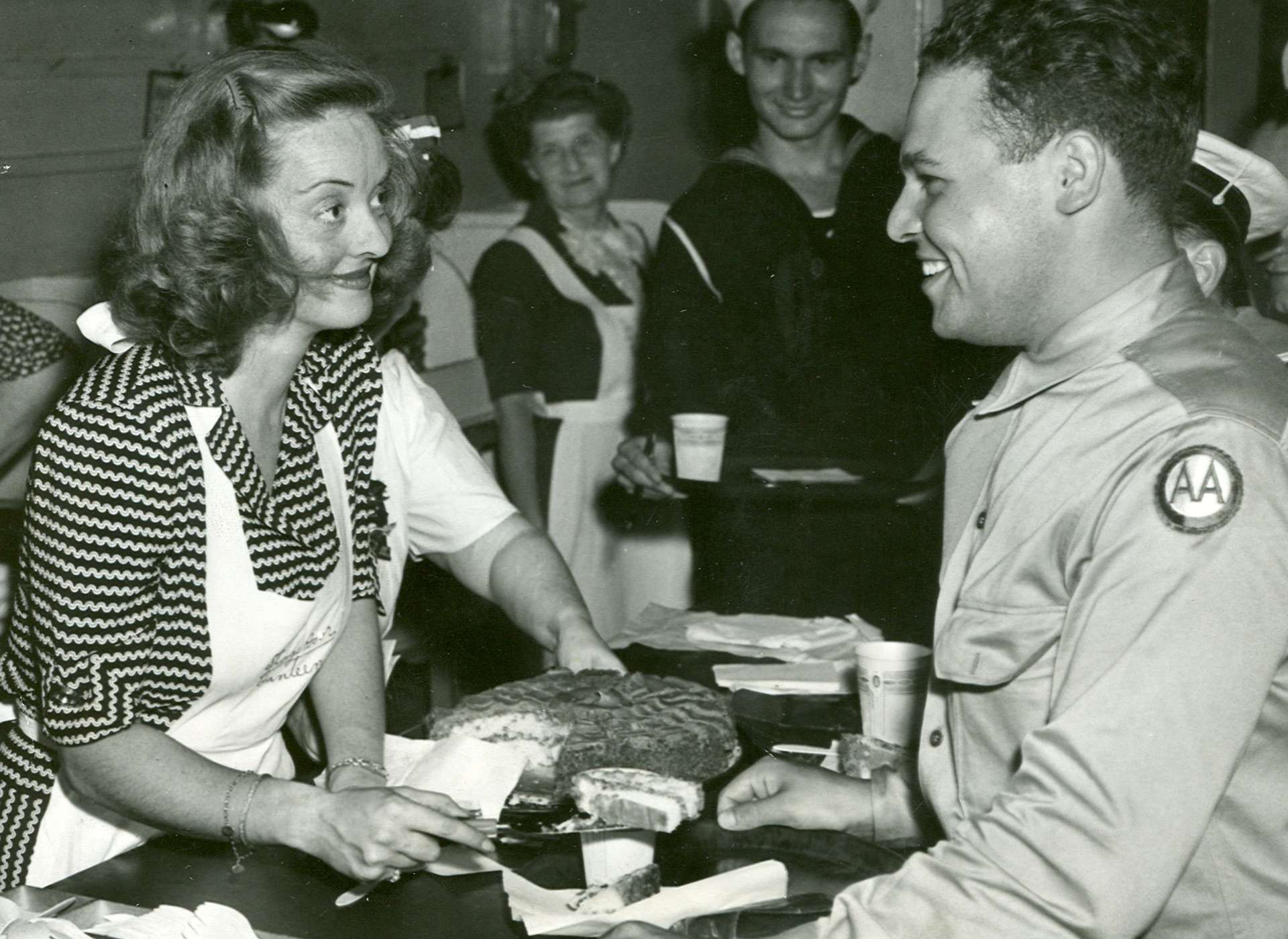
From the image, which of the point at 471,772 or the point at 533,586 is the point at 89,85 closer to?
the point at 533,586

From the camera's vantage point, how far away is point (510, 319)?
4648 mm

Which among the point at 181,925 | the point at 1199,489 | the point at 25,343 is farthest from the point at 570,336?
the point at 1199,489

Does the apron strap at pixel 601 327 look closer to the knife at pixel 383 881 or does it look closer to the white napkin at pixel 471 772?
the white napkin at pixel 471 772

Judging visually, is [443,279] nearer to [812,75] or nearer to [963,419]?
[812,75]

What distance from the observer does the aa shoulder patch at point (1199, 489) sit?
1117 millimetres

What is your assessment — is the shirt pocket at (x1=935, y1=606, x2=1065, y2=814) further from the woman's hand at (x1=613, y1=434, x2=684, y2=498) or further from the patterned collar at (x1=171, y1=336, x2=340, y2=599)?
the woman's hand at (x1=613, y1=434, x2=684, y2=498)

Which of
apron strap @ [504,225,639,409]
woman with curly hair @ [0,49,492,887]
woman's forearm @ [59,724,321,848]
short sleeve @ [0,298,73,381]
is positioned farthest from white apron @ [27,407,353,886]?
apron strap @ [504,225,639,409]

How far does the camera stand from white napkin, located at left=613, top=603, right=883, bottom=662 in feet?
7.64

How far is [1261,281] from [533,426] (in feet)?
8.75

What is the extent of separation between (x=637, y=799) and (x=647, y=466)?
1765 millimetres

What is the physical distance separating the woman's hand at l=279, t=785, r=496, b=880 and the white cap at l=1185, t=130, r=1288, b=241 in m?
1.16

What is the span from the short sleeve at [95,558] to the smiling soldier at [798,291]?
72.9 inches

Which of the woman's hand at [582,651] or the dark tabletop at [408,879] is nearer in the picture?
the dark tabletop at [408,879]

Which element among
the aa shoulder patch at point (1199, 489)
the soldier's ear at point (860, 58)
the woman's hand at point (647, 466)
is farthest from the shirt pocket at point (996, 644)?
the soldier's ear at point (860, 58)
